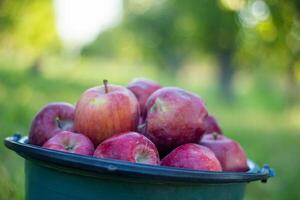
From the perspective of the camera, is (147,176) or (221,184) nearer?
(147,176)

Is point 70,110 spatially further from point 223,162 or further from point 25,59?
point 25,59

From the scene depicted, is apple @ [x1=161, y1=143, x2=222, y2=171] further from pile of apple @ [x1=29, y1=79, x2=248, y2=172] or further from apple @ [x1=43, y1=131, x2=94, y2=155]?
apple @ [x1=43, y1=131, x2=94, y2=155]

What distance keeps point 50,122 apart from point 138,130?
1.15 feet

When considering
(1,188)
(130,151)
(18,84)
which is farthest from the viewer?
(18,84)

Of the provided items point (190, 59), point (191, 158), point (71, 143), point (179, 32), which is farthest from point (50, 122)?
point (190, 59)

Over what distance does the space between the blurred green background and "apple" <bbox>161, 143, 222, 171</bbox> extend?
5.56 feet

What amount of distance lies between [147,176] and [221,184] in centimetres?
33

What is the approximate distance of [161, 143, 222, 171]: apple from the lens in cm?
173

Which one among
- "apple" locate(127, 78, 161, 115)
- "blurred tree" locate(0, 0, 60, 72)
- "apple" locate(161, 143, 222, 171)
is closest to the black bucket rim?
"apple" locate(161, 143, 222, 171)

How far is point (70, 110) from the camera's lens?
2.06 meters

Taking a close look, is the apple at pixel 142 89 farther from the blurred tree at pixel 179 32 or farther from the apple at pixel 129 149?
the blurred tree at pixel 179 32

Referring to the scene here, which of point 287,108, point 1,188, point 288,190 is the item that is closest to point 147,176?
point 1,188

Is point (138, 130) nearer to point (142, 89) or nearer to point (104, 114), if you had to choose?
point (104, 114)

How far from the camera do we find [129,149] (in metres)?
1.65
